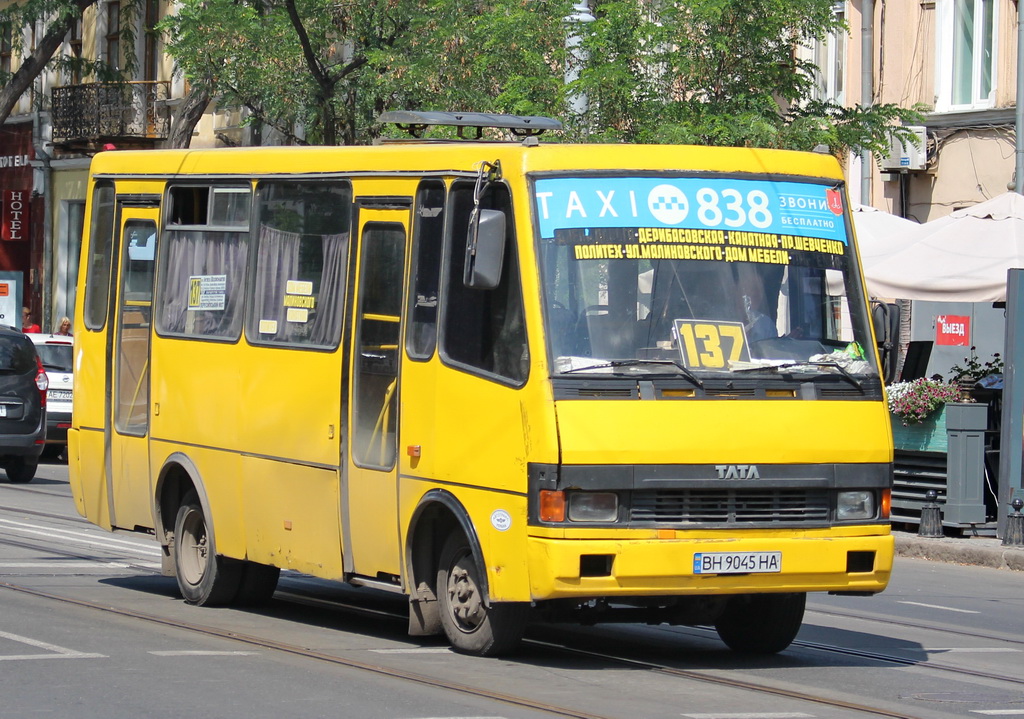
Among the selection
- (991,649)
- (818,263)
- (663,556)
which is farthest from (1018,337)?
(663,556)

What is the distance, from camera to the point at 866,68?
91.1ft

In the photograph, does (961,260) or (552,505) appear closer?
(552,505)

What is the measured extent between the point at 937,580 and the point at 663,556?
6.91 meters

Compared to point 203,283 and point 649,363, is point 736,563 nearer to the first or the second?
point 649,363

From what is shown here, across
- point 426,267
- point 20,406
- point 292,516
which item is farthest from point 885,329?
point 20,406

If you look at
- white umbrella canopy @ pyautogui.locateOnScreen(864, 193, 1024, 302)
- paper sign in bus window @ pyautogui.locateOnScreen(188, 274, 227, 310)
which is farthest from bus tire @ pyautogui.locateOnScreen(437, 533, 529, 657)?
white umbrella canopy @ pyautogui.locateOnScreen(864, 193, 1024, 302)

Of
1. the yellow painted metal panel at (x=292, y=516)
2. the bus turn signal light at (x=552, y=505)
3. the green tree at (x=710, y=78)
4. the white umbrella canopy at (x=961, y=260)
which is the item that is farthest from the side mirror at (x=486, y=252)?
the green tree at (x=710, y=78)

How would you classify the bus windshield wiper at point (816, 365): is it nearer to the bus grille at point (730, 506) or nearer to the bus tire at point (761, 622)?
the bus grille at point (730, 506)

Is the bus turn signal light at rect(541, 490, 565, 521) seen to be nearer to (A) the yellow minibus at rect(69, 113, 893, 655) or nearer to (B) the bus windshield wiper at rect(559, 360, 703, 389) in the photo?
(A) the yellow minibus at rect(69, 113, 893, 655)

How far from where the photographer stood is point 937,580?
15234 mm

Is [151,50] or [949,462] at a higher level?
[151,50]

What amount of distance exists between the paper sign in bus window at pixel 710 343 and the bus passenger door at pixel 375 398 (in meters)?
1.61

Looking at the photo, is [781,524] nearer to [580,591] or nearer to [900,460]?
[580,591]

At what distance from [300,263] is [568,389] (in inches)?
104
